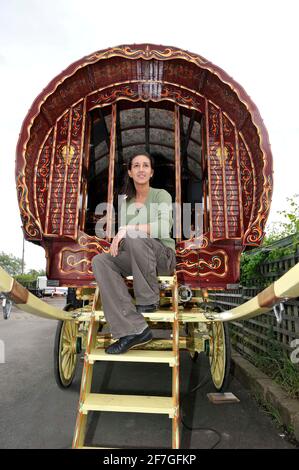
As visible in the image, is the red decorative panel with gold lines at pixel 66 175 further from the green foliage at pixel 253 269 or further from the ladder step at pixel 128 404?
the green foliage at pixel 253 269

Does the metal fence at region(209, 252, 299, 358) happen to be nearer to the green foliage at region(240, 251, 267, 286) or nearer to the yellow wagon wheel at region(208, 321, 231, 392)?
the green foliage at region(240, 251, 267, 286)

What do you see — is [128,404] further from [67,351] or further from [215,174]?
[215,174]

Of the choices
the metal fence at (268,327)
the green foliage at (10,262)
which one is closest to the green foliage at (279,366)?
the metal fence at (268,327)

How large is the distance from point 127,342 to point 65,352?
1.64m

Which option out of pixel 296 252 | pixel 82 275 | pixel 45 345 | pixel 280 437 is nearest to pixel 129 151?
pixel 82 275

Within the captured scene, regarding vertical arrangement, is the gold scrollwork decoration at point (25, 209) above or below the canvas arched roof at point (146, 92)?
below

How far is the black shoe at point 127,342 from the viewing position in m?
2.30

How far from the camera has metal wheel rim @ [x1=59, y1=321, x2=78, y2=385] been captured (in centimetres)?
352

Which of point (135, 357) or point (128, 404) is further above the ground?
point (135, 357)

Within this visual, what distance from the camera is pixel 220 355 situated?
3.66 metres

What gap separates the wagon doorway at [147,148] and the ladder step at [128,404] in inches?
75.6

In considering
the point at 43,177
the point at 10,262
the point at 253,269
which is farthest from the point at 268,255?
the point at 10,262

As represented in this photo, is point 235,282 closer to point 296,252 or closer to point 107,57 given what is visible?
point 296,252
